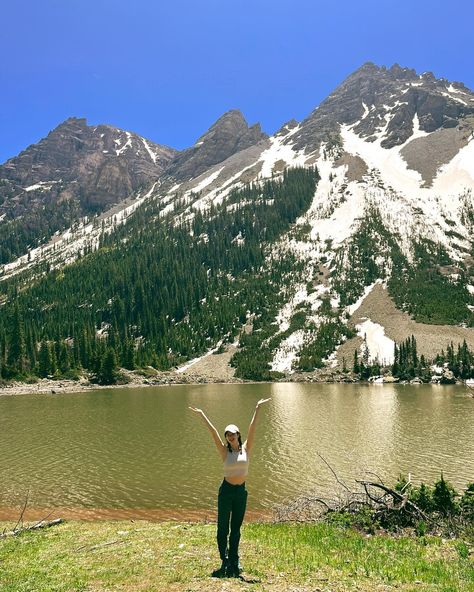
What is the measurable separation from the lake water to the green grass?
35.6ft

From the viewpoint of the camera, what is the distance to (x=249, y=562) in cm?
1362

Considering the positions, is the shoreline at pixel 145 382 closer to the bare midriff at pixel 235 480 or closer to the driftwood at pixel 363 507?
the driftwood at pixel 363 507

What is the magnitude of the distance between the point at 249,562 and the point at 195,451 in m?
31.1

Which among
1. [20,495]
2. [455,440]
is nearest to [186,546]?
[20,495]

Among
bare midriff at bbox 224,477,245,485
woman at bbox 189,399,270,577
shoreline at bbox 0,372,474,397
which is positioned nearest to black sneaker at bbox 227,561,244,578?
woman at bbox 189,399,270,577

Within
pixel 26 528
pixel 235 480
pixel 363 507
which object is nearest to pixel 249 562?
pixel 235 480

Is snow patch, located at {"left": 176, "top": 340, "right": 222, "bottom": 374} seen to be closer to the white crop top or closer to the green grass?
the green grass

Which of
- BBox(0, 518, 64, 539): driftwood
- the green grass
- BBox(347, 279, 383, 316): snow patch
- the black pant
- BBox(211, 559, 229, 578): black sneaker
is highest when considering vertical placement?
BBox(347, 279, 383, 316): snow patch

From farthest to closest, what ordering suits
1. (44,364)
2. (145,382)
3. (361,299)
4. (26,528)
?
1. (361,299)
2. (145,382)
3. (44,364)
4. (26,528)

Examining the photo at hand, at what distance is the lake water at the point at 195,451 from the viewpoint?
1241 inches

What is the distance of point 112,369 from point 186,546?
12290cm

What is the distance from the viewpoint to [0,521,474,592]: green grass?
11.6m

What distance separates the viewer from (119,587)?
11492mm

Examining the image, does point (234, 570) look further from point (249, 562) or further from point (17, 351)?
point (17, 351)
